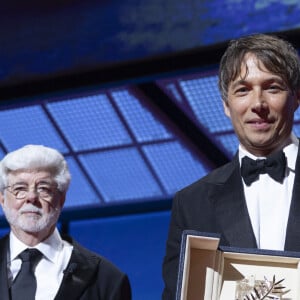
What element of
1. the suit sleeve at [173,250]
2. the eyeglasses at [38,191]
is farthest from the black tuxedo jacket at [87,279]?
the suit sleeve at [173,250]

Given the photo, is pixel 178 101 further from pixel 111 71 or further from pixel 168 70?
pixel 111 71

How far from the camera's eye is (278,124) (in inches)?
55.1

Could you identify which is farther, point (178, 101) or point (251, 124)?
point (178, 101)

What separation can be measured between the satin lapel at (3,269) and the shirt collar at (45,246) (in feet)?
0.06

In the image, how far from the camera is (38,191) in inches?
80.8

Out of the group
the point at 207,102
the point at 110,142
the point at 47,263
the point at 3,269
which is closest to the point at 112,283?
the point at 47,263

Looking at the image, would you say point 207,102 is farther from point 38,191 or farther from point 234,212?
point 234,212

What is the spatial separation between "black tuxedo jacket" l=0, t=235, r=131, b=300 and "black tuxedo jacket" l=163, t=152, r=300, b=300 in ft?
1.68

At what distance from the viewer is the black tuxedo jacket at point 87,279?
193 cm

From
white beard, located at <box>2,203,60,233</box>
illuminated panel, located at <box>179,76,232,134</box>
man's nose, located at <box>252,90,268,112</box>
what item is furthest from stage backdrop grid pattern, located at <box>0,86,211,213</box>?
man's nose, located at <box>252,90,268,112</box>

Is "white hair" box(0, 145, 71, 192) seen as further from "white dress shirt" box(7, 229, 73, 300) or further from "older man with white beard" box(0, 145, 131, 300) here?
"white dress shirt" box(7, 229, 73, 300)

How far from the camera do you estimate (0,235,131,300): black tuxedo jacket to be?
193 cm

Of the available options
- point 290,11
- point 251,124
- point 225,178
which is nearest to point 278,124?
point 251,124

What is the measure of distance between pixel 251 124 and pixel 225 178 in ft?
0.51
